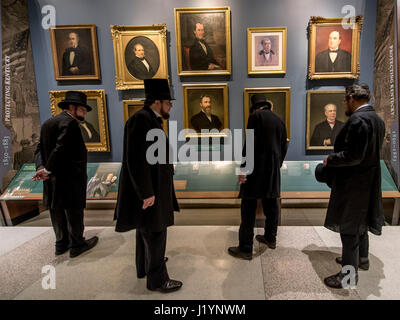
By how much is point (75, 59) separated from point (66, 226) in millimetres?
2952

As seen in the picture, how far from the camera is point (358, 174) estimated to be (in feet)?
7.36

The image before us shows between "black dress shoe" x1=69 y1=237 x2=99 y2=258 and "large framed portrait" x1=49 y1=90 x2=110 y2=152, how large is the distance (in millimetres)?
1747

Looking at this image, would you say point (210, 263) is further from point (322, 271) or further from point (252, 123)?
point (252, 123)

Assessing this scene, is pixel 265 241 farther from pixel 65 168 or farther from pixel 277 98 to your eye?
pixel 65 168

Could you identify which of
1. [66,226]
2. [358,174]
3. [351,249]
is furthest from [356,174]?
[66,226]

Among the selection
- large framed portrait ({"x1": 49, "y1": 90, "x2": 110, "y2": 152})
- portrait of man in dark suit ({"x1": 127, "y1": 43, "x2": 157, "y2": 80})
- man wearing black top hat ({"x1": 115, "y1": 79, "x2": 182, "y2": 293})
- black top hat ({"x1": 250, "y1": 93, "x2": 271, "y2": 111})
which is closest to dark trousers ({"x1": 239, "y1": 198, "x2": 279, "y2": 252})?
man wearing black top hat ({"x1": 115, "y1": 79, "x2": 182, "y2": 293})

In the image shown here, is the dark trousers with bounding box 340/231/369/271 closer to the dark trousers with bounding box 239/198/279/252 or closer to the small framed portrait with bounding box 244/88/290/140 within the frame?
the dark trousers with bounding box 239/198/279/252

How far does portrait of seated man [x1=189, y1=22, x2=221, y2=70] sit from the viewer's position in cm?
406

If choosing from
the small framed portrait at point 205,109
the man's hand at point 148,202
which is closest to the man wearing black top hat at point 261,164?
the man's hand at point 148,202

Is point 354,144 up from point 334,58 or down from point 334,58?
down

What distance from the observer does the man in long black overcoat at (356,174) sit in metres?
2.12

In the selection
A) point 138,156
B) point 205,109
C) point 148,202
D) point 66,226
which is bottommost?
point 66,226

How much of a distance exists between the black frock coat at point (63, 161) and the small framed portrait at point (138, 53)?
1.61 m

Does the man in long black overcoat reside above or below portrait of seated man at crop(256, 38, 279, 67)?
below
